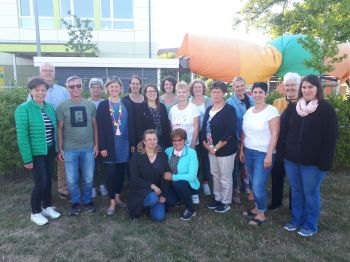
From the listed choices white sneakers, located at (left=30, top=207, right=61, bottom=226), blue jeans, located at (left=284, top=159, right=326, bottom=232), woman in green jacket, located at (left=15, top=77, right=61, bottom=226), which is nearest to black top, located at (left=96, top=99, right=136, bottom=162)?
woman in green jacket, located at (left=15, top=77, right=61, bottom=226)

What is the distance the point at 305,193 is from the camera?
3619mm

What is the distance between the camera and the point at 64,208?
15.1ft

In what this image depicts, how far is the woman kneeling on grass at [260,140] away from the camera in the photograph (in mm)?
3729

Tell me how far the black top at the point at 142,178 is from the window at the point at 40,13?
1719 centimetres

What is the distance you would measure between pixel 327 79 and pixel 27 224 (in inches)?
251

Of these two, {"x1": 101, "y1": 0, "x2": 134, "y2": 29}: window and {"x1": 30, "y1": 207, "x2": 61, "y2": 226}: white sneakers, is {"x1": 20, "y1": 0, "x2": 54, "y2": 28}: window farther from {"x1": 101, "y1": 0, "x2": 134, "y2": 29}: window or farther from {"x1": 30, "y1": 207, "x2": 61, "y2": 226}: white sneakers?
{"x1": 30, "y1": 207, "x2": 61, "y2": 226}: white sneakers

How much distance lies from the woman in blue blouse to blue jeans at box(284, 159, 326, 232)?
211 cm

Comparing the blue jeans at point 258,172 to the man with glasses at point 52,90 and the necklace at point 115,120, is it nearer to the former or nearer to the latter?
the necklace at point 115,120

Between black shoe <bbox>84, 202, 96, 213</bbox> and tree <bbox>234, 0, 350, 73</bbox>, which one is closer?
black shoe <bbox>84, 202, 96, 213</bbox>

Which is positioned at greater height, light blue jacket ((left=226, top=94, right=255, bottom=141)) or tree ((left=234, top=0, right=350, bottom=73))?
tree ((left=234, top=0, right=350, bottom=73))

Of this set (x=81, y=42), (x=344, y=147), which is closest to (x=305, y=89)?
(x=344, y=147)

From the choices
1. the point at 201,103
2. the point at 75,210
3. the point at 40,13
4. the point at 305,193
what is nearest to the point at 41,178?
the point at 75,210

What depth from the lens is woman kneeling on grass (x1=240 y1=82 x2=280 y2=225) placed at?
12.2 feet

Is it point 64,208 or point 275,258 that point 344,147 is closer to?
point 275,258
